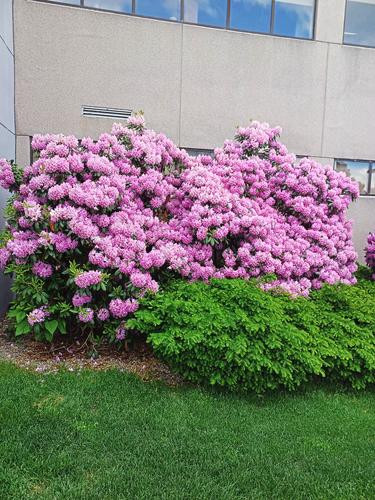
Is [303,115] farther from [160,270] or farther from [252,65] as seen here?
[160,270]

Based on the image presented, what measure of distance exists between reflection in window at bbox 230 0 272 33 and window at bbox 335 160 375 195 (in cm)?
302

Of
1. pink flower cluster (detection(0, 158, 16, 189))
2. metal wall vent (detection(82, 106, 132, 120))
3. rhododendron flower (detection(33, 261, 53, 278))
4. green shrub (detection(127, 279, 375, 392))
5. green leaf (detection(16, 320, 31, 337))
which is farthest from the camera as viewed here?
metal wall vent (detection(82, 106, 132, 120))

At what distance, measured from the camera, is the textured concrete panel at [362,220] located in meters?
8.84

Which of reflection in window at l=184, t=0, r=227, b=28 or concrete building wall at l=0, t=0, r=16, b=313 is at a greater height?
reflection in window at l=184, t=0, r=227, b=28

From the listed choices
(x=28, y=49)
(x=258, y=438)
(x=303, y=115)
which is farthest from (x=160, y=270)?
(x=303, y=115)

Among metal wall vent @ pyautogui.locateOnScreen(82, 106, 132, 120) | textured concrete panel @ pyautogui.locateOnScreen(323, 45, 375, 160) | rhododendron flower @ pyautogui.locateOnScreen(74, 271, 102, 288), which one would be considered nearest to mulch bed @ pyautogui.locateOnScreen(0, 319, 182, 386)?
rhododendron flower @ pyautogui.locateOnScreen(74, 271, 102, 288)

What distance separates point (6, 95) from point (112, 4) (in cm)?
248

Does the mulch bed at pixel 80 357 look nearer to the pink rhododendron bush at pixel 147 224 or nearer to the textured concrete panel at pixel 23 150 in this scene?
the pink rhododendron bush at pixel 147 224

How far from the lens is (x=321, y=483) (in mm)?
2797

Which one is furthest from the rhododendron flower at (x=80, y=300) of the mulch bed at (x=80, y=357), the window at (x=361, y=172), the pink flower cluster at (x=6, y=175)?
the window at (x=361, y=172)

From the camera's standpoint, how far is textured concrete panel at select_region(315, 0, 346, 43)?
8242mm

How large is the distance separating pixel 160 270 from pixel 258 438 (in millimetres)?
2183

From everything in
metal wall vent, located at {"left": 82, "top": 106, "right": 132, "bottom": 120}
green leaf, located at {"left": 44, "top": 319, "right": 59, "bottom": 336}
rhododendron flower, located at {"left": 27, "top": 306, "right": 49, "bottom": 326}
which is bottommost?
green leaf, located at {"left": 44, "top": 319, "right": 59, "bottom": 336}

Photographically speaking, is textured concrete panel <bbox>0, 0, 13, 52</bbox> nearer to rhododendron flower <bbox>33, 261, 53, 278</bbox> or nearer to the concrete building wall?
the concrete building wall
